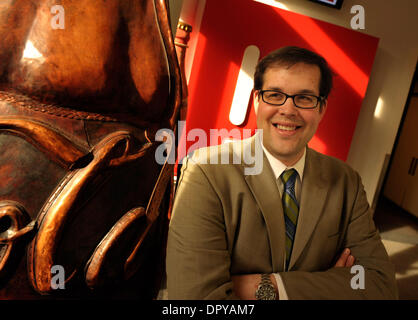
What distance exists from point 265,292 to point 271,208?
0.26 meters

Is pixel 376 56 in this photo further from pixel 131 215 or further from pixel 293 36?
pixel 131 215

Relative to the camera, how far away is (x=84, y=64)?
0.65 meters

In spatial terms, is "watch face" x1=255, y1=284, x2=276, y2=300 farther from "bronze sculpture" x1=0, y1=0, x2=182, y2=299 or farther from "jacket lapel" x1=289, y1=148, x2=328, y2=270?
"bronze sculpture" x1=0, y1=0, x2=182, y2=299

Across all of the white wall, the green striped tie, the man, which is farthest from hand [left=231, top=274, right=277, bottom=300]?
the white wall

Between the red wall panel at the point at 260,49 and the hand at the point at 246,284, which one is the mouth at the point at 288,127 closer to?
the hand at the point at 246,284

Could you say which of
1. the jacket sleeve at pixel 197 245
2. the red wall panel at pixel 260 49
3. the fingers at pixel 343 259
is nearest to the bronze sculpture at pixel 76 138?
the jacket sleeve at pixel 197 245

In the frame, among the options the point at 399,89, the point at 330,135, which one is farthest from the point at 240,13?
the point at 399,89

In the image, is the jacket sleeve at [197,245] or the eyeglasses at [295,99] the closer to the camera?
the jacket sleeve at [197,245]

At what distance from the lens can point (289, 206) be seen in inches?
39.0

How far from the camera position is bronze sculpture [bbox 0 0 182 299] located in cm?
60

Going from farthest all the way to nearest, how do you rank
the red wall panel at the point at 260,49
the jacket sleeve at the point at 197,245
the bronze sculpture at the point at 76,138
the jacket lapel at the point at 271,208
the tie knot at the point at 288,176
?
the red wall panel at the point at 260,49 < the tie knot at the point at 288,176 < the jacket lapel at the point at 271,208 < the jacket sleeve at the point at 197,245 < the bronze sculpture at the point at 76,138

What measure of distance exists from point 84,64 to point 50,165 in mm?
244

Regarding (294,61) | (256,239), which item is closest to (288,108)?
(294,61)

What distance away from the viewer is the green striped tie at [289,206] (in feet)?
3.16
